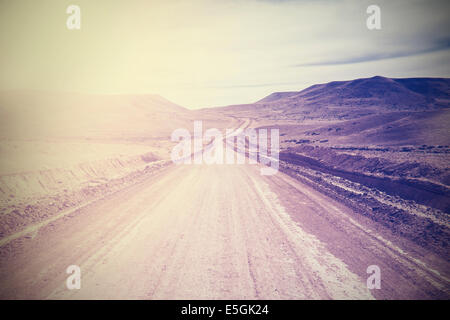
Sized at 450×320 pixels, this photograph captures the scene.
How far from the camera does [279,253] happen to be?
545 centimetres

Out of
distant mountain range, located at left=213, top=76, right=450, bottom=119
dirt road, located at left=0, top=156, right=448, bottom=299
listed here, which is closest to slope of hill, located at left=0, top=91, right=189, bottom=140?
dirt road, located at left=0, top=156, right=448, bottom=299

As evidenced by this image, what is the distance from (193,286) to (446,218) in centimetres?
789

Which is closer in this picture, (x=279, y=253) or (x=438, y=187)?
(x=279, y=253)

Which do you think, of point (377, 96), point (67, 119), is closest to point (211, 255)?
point (67, 119)

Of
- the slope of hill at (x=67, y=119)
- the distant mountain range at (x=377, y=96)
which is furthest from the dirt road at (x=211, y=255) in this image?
the distant mountain range at (x=377, y=96)

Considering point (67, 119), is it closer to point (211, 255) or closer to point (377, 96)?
point (211, 255)

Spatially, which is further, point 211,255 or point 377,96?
point 377,96

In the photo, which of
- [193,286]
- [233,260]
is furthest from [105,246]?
[233,260]

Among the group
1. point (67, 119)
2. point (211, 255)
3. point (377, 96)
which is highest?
point (377, 96)

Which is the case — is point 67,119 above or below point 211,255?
above

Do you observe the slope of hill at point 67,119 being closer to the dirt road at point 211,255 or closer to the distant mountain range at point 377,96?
the dirt road at point 211,255

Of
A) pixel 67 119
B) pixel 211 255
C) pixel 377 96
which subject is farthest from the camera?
pixel 377 96
